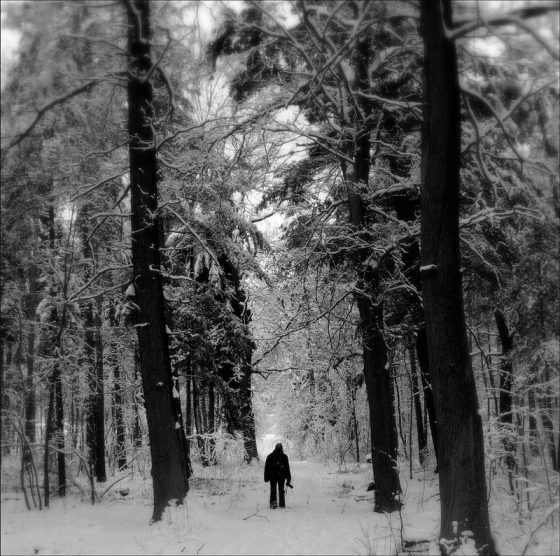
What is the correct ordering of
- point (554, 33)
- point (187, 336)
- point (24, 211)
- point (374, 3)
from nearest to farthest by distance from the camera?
point (554, 33) < point (374, 3) < point (24, 211) < point (187, 336)

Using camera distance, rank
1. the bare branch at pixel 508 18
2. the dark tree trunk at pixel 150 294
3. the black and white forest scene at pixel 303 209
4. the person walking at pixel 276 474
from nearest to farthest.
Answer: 1. the bare branch at pixel 508 18
2. the black and white forest scene at pixel 303 209
3. the dark tree trunk at pixel 150 294
4. the person walking at pixel 276 474

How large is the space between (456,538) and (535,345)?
11.5ft

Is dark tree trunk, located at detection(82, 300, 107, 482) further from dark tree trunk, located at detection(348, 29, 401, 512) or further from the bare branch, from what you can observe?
the bare branch

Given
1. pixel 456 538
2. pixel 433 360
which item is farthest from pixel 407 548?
pixel 433 360

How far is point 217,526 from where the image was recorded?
7258 millimetres

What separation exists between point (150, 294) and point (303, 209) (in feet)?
13.8

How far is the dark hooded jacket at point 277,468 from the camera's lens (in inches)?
389

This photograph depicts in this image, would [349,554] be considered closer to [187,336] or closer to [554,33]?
[554,33]

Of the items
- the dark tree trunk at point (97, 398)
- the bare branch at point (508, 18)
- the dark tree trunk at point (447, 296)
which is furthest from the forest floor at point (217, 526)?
the bare branch at point (508, 18)

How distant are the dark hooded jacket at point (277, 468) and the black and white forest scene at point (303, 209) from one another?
0.06 metres

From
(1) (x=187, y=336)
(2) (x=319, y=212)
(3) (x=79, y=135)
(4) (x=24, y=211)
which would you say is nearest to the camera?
(4) (x=24, y=211)

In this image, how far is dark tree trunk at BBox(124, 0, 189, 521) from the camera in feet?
24.4

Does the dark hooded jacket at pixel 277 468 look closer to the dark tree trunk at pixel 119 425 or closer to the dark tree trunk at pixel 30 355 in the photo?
the dark tree trunk at pixel 30 355

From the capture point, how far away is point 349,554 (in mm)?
6047
